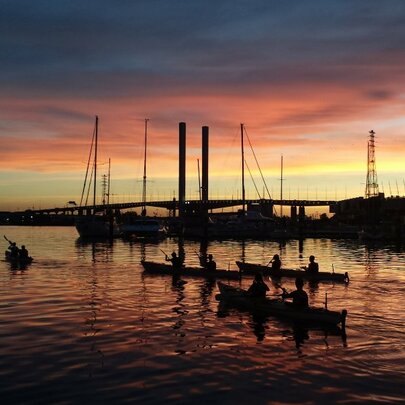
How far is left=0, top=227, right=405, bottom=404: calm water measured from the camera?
13867mm

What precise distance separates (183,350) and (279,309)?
21.1ft

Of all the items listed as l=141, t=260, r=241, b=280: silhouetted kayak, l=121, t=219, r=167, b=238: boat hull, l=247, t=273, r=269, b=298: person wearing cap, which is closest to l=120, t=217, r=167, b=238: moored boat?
l=121, t=219, r=167, b=238: boat hull

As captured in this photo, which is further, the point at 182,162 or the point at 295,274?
the point at 182,162

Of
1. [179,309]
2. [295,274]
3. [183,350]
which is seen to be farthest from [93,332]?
[295,274]

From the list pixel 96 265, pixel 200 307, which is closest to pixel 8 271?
pixel 96 265

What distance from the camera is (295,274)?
37.7 meters

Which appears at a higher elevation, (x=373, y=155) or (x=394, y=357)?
(x=373, y=155)

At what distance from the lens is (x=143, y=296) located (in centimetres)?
2898

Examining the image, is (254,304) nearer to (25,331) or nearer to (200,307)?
(200,307)

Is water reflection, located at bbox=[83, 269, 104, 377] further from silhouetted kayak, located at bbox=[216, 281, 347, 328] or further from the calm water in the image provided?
silhouetted kayak, located at bbox=[216, 281, 347, 328]

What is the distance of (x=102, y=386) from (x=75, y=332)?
20.9 ft

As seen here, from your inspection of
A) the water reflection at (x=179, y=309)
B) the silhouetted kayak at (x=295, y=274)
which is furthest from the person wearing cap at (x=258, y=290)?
the silhouetted kayak at (x=295, y=274)

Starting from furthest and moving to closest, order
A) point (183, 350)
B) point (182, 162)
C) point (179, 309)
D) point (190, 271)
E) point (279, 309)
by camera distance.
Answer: point (182, 162)
point (190, 271)
point (179, 309)
point (279, 309)
point (183, 350)

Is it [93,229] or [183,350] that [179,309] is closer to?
[183,350]
